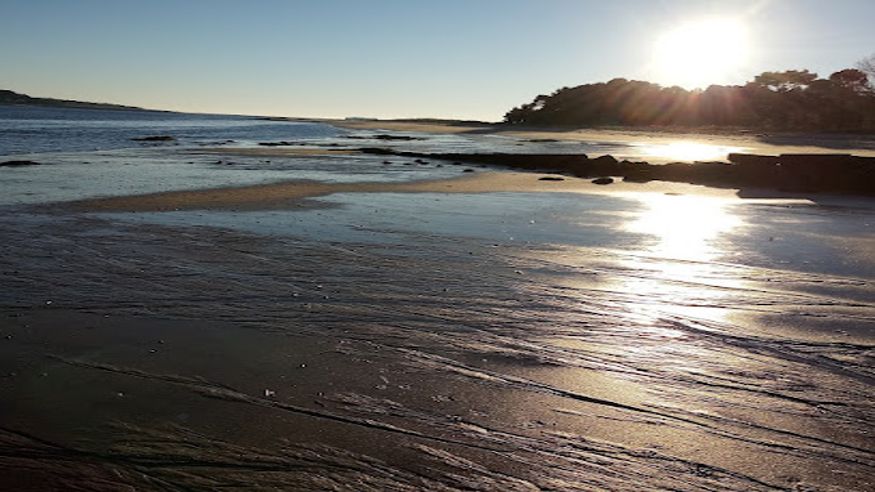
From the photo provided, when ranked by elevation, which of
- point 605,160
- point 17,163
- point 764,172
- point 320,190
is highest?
point 605,160

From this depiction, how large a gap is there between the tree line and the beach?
188 ft

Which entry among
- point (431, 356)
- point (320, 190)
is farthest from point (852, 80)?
point (431, 356)

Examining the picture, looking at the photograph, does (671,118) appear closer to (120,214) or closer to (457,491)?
(120,214)

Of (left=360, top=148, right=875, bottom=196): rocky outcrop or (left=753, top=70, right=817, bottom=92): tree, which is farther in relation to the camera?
(left=753, top=70, right=817, bottom=92): tree

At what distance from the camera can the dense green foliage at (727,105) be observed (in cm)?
6194

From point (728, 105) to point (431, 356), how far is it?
87.6 m

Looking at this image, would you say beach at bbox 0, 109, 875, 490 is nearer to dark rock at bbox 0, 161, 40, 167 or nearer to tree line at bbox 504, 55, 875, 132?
dark rock at bbox 0, 161, 40, 167

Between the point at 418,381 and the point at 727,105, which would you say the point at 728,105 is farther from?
the point at 418,381

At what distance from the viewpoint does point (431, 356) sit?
5605 millimetres

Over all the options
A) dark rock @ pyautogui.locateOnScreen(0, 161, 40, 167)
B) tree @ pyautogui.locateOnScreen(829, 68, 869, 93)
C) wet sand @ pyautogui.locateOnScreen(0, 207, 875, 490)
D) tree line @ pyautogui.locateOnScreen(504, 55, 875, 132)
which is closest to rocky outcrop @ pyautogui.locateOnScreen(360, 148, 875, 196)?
wet sand @ pyautogui.locateOnScreen(0, 207, 875, 490)

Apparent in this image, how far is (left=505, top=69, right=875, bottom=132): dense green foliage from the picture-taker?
6194 centimetres

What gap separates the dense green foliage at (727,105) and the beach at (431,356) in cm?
5705

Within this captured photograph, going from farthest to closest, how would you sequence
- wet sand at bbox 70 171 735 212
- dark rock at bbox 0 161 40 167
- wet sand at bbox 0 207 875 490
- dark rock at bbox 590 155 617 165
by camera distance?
dark rock at bbox 590 155 617 165, dark rock at bbox 0 161 40 167, wet sand at bbox 70 171 735 212, wet sand at bbox 0 207 875 490

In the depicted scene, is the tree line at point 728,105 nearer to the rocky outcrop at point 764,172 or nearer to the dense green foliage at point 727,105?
the dense green foliage at point 727,105
